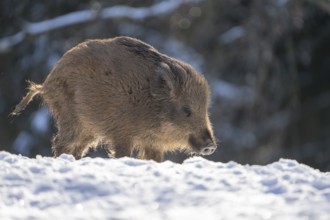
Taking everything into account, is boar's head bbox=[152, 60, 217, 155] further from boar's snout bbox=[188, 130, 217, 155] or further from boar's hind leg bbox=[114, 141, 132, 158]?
boar's hind leg bbox=[114, 141, 132, 158]

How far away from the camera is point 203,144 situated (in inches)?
247

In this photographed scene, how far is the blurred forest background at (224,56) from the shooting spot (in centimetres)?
1508

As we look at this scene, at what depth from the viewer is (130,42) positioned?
624 cm

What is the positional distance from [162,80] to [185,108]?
336mm

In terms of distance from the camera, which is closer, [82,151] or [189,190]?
[189,190]

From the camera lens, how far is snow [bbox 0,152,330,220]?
3.42 metres

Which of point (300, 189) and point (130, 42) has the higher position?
point (130, 42)

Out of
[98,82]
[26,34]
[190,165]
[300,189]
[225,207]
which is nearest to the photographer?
[225,207]

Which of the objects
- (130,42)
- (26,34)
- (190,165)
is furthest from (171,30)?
(190,165)

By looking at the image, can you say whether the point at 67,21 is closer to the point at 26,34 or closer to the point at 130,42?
the point at 26,34

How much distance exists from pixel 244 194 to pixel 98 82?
2556 millimetres

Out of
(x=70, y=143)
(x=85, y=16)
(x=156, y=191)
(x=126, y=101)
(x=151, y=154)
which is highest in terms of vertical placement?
(x=85, y=16)

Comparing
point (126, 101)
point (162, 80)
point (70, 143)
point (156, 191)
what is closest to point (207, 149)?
point (162, 80)

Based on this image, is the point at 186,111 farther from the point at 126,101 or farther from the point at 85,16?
the point at 85,16
